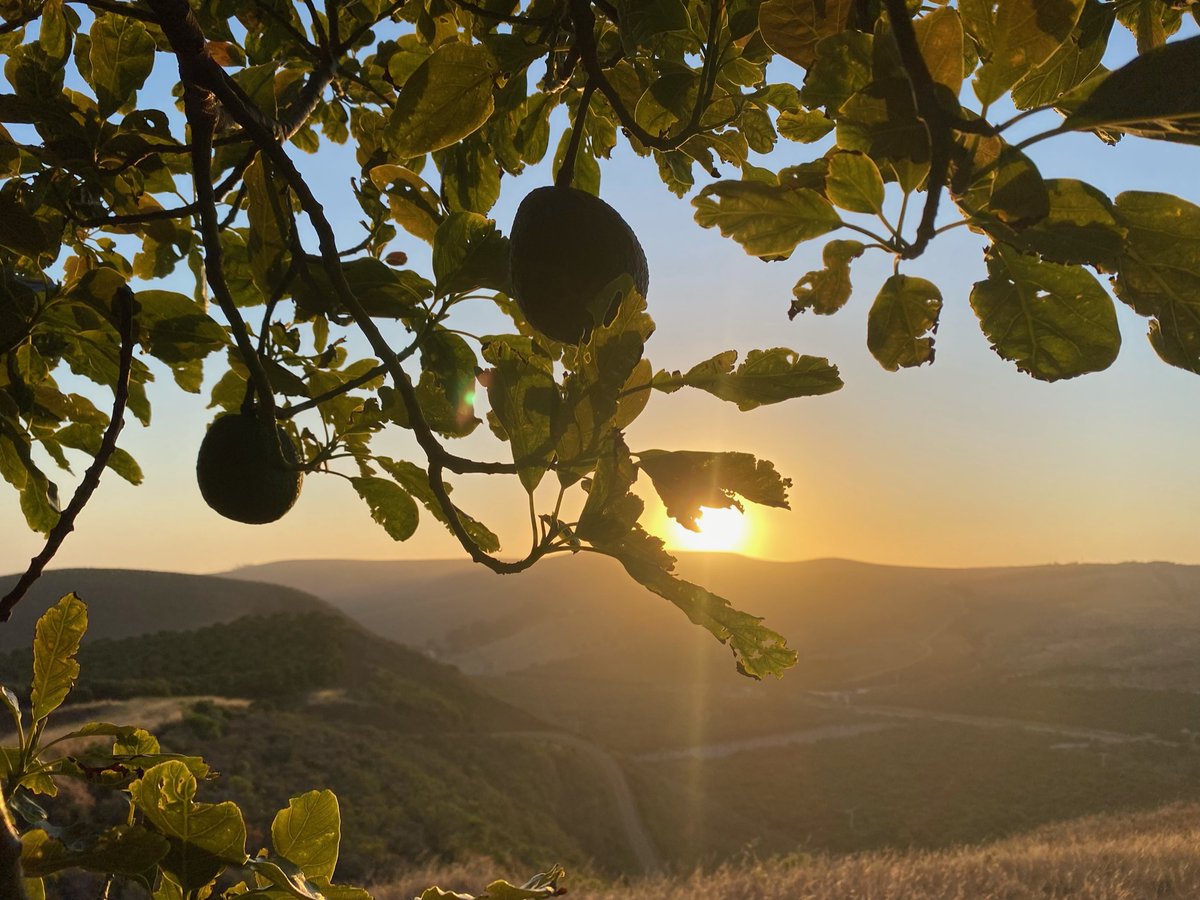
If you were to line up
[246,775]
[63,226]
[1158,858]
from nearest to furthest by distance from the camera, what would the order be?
[63,226]
[1158,858]
[246,775]

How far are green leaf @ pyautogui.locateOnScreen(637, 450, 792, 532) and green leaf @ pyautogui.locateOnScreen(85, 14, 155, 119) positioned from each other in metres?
1.34

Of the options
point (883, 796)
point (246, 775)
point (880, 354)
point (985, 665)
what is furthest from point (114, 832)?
point (985, 665)

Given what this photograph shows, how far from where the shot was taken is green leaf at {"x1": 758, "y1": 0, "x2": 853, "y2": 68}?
34.7 inches

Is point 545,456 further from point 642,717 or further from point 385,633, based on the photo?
point 385,633

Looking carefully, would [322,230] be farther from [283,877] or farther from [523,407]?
[283,877]

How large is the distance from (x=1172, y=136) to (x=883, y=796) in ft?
101

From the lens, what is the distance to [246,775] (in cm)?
1967

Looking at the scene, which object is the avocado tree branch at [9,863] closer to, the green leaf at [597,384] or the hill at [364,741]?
the green leaf at [597,384]

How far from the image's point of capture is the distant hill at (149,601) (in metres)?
46.2

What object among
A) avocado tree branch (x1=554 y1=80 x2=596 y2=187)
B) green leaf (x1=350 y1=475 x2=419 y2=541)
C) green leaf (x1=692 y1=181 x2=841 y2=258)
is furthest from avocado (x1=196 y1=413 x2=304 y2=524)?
green leaf (x1=692 y1=181 x2=841 y2=258)

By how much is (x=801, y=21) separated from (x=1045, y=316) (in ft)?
1.42

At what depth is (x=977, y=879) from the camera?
12.9 meters

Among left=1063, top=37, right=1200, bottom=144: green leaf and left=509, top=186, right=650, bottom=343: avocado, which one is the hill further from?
left=1063, top=37, right=1200, bottom=144: green leaf

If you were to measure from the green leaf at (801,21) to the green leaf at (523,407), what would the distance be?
501mm
